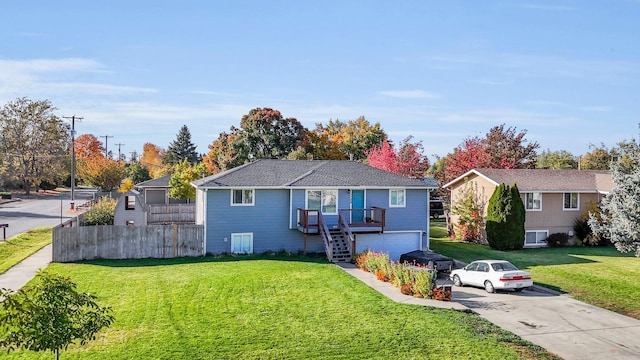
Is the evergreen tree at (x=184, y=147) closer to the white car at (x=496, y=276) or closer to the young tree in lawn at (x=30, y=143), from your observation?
the young tree in lawn at (x=30, y=143)

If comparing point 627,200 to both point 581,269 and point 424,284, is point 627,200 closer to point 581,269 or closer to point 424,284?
point 424,284

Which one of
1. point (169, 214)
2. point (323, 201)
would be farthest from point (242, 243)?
point (169, 214)

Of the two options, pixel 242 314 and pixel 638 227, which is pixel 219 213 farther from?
pixel 638 227

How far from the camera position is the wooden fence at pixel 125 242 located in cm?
2436

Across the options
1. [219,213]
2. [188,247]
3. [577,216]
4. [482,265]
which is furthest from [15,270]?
[577,216]

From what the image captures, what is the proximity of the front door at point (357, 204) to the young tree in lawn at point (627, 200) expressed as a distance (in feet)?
43.6

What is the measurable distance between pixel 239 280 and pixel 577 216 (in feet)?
83.5

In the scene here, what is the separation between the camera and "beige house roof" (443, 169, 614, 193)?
34.2 meters

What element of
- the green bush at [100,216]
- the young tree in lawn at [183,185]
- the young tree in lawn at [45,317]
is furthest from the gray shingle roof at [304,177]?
the young tree in lawn at [45,317]

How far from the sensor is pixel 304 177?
29.2 metres

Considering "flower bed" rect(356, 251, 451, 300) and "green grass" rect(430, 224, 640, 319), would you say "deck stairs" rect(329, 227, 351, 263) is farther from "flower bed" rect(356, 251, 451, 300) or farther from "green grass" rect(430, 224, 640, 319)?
"green grass" rect(430, 224, 640, 319)

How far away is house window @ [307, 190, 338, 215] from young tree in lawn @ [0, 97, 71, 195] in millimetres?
64075

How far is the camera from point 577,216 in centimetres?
3491

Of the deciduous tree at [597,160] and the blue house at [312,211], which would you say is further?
the deciduous tree at [597,160]
